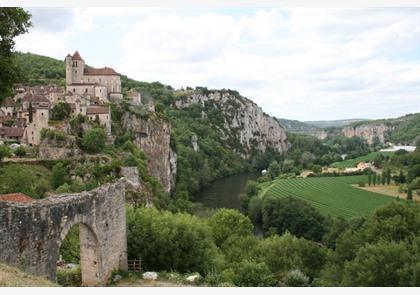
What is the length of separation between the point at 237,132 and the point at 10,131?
143 m

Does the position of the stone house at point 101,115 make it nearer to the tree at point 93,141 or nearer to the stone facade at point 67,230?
the tree at point 93,141

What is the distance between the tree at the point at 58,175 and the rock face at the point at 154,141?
25.0 m

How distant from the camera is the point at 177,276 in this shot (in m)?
18.5

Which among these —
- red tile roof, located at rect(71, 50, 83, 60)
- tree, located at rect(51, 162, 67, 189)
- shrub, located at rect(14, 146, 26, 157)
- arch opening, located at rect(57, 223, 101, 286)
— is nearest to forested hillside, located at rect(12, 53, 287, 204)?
red tile roof, located at rect(71, 50, 83, 60)

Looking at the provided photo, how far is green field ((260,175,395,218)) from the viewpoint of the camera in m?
76.3

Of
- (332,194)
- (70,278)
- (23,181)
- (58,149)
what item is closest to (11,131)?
(58,149)

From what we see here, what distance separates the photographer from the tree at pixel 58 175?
45.1 meters

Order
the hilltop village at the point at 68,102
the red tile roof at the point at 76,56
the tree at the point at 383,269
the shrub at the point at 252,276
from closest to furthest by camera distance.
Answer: the shrub at the point at 252,276
the tree at the point at 383,269
the hilltop village at the point at 68,102
the red tile roof at the point at 76,56

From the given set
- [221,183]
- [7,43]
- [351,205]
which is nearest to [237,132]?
[221,183]

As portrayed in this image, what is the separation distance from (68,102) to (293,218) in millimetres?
33419

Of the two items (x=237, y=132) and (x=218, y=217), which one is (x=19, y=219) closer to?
(x=218, y=217)

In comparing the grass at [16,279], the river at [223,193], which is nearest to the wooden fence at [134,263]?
the grass at [16,279]

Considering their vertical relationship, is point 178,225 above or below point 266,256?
above

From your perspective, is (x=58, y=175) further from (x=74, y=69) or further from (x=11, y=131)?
(x=74, y=69)
